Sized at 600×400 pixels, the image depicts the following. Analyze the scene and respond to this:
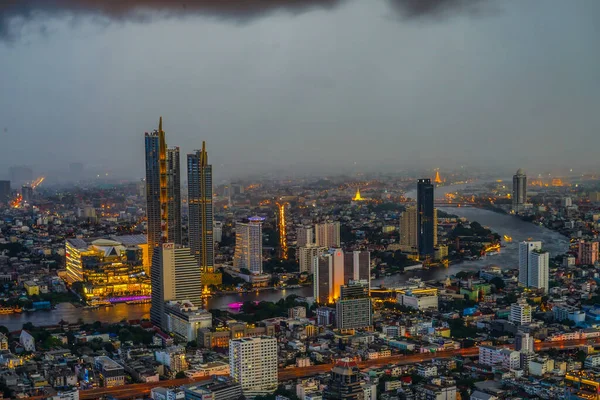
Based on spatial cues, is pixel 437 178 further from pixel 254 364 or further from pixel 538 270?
pixel 254 364

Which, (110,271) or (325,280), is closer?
(325,280)

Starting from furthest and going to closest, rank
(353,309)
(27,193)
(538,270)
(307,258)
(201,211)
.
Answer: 1. (27,193)
2. (307,258)
3. (201,211)
4. (538,270)
5. (353,309)

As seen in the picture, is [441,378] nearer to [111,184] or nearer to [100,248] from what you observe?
[100,248]

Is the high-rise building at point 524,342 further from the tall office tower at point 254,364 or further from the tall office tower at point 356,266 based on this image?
the tall office tower at point 356,266

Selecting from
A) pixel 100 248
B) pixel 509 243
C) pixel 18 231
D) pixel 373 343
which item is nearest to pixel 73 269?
pixel 100 248

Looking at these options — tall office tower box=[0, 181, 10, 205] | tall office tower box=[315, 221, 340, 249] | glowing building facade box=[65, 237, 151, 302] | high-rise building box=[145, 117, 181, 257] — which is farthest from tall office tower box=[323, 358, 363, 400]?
tall office tower box=[0, 181, 10, 205]

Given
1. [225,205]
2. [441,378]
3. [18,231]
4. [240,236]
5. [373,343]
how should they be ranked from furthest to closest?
1. [18,231]
2. [225,205]
3. [240,236]
4. [373,343]
5. [441,378]

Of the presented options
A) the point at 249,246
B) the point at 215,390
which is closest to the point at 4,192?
the point at 249,246
